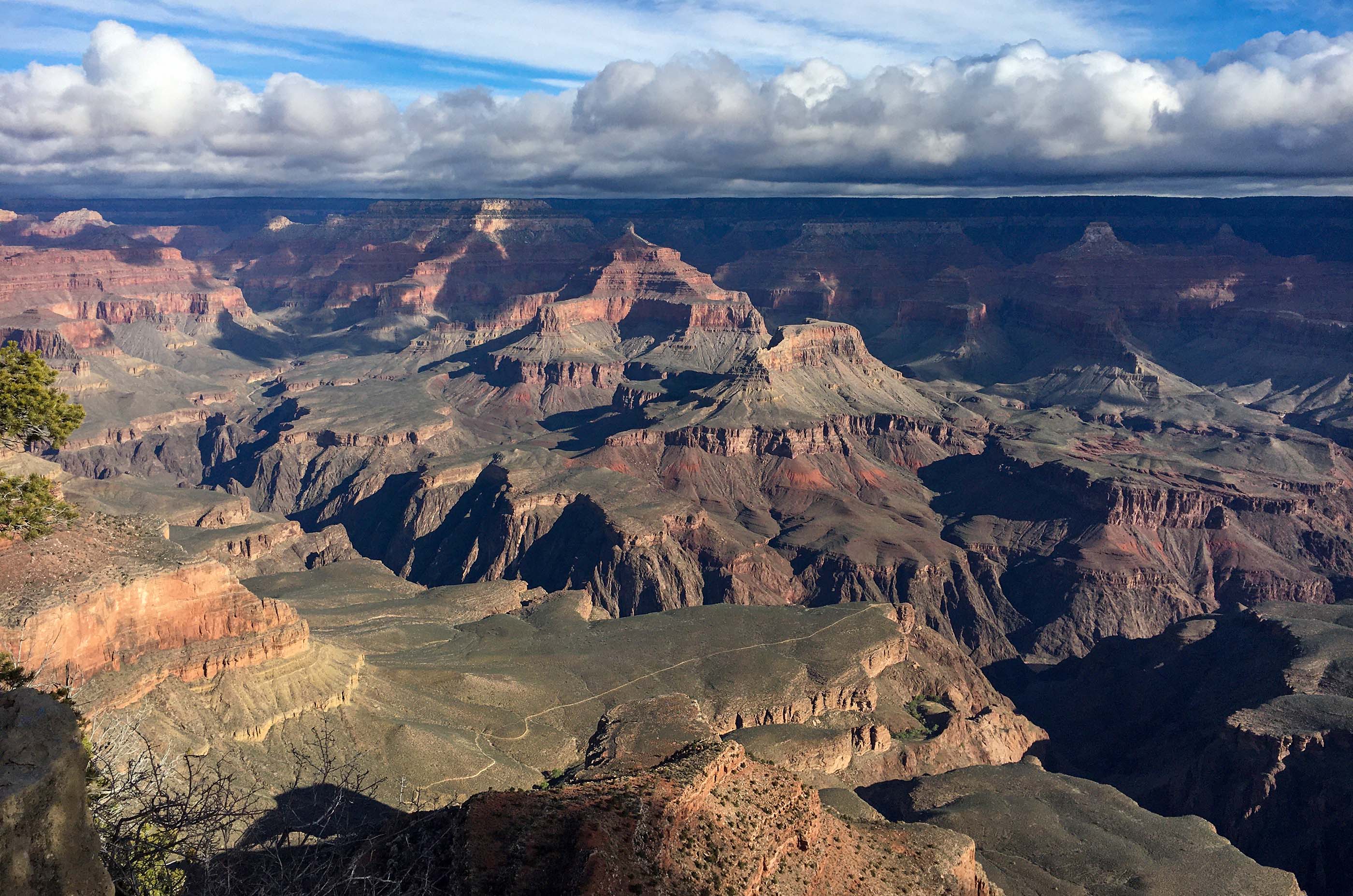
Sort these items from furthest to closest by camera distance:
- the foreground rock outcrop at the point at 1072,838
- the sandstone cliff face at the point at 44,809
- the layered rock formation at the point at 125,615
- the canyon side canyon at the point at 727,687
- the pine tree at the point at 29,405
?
the foreground rock outcrop at the point at 1072,838 < the layered rock formation at the point at 125,615 < the pine tree at the point at 29,405 < the canyon side canyon at the point at 727,687 < the sandstone cliff face at the point at 44,809

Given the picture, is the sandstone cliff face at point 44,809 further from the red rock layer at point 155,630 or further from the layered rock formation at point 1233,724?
the layered rock formation at point 1233,724

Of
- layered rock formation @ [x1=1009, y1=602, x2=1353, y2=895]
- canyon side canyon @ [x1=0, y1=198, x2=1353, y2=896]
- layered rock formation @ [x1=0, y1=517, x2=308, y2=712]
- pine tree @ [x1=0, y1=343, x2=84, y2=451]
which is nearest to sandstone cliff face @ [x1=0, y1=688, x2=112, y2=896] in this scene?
canyon side canyon @ [x1=0, y1=198, x2=1353, y2=896]

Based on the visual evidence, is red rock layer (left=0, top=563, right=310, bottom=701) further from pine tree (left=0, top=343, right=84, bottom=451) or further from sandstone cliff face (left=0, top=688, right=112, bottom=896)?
sandstone cliff face (left=0, top=688, right=112, bottom=896)

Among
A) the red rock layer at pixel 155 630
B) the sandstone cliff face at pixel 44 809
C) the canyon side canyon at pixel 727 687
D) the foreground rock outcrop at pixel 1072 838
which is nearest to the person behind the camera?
the sandstone cliff face at pixel 44 809

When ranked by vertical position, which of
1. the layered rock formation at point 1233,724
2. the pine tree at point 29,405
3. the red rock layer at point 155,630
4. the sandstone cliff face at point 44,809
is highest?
the pine tree at point 29,405

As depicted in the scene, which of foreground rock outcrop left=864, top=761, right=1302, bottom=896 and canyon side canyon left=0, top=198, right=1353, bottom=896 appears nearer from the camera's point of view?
canyon side canyon left=0, top=198, right=1353, bottom=896

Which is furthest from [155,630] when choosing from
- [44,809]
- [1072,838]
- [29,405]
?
[1072,838]

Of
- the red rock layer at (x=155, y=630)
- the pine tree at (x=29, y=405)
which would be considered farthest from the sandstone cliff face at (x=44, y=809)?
the red rock layer at (x=155, y=630)

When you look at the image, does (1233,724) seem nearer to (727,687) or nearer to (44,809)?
(727,687)

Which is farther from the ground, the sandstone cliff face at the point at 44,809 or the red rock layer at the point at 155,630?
the sandstone cliff face at the point at 44,809

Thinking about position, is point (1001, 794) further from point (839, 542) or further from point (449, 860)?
point (839, 542)
